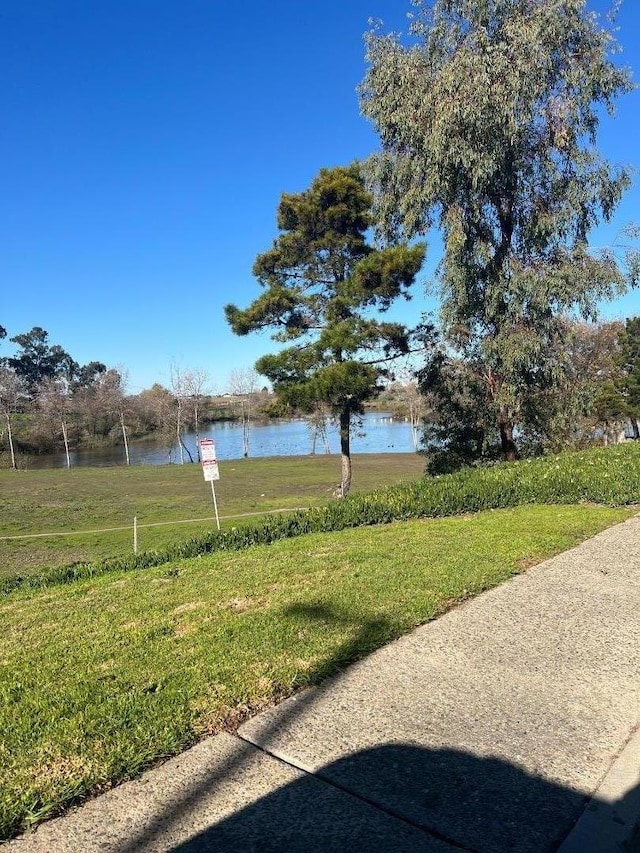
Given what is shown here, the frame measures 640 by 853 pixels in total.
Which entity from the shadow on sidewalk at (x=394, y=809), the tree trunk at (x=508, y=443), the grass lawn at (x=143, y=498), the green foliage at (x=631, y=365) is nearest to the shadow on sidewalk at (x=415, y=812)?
the shadow on sidewalk at (x=394, y=809)

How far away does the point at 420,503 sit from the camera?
368 inches

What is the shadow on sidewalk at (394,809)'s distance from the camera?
210 centimetres

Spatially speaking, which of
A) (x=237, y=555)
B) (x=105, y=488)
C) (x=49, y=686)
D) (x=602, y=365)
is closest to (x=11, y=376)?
(x=105, y=488)

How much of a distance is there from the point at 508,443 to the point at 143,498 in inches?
650

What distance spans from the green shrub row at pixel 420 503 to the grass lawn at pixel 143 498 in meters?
4.90

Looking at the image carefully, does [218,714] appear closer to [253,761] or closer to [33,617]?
[253,761]

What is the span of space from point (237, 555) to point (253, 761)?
4.99 meters

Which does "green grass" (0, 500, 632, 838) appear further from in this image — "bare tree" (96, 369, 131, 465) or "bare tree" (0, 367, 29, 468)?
"bare tree" (96, 369, 131, 465)

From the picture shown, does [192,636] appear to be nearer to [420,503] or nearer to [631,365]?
[420,503]

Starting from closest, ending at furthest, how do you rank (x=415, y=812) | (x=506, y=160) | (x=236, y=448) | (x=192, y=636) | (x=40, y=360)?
1. (x=415, y=812)
2. (x=192, y=636)
3. (x=506, y=160)
4. (x=236, y=448)
5. (x=40, y=360)

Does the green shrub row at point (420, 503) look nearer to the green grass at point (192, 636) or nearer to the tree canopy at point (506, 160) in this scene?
the green grass at point (192, 636)

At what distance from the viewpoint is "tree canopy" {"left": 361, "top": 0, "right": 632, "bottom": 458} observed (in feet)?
44.9

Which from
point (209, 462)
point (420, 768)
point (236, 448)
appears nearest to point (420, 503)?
point (420, 768)

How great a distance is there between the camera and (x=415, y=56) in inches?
586
